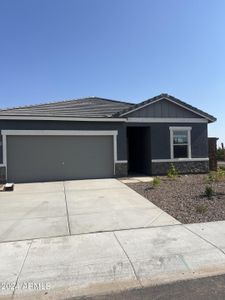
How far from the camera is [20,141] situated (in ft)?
47.9

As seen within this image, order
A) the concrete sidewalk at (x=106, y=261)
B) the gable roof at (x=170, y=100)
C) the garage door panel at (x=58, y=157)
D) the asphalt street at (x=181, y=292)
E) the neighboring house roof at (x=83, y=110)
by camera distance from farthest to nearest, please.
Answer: the gable roof at (x=170, y=100) < the neighboring house roof at (x=83, y=110) < the garage door panel at (x=58, y=157) < the concrete sidewalk at (x=106, y=261) < the asphalt street at (x=181, y=292)

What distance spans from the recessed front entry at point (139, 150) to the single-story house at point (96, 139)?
0.06 metres

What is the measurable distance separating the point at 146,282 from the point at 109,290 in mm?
535

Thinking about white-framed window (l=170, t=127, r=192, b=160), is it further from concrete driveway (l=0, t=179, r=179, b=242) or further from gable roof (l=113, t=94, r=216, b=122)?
concrete driveway (l=0, t=179, r=179, b=242)

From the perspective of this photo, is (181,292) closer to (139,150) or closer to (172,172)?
(172,172)

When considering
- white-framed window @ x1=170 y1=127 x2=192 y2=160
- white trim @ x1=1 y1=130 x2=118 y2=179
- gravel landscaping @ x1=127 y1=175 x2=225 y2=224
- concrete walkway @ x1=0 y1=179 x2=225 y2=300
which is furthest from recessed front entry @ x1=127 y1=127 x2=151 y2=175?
concrete walkway @ x1=0 y1=179 x2=225 y2=300

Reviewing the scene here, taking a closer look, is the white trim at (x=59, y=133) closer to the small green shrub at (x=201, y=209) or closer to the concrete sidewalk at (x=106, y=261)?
the small green shrub at (x=201, y=209)

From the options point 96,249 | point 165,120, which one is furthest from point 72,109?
point 96,249

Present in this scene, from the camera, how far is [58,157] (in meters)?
15.1

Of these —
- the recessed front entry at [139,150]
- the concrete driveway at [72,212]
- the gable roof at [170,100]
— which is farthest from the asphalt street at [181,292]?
the recessed front entry at [139,150]

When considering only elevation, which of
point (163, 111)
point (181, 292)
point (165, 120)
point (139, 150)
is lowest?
point (181, 292)

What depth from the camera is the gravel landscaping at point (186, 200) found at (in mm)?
7434

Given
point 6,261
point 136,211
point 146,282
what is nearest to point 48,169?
point 136,211

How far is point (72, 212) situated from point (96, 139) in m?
8.00
